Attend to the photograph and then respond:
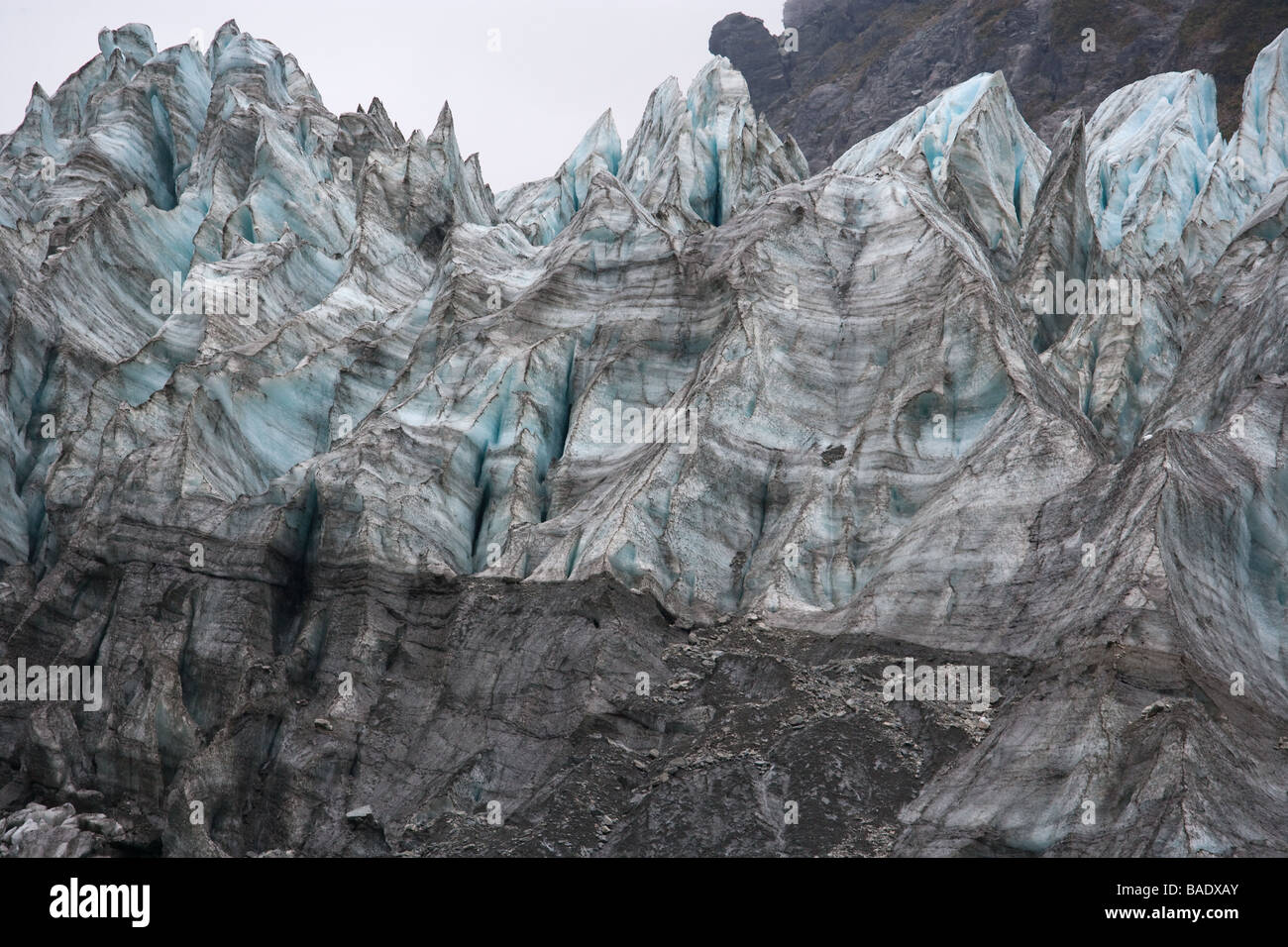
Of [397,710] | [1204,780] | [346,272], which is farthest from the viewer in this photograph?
[346,272]

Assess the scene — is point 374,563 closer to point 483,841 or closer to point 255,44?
point 483,841

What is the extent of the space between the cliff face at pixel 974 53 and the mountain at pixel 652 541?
52844 mm

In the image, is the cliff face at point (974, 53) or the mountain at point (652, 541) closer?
the mountain at point (652, 541)

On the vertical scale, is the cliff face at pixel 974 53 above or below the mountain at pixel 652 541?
above

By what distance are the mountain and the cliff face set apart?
173ft

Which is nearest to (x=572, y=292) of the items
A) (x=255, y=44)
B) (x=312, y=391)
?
(x=312, y=391)

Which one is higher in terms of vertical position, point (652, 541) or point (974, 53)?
point (974, 53)

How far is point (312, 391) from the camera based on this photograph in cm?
3509

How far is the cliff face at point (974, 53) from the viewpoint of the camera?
89.3 metres

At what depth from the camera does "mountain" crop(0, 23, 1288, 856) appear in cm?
2155

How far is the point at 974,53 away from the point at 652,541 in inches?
3199

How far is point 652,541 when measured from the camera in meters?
27.0

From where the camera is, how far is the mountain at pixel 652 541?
2155 centimetres

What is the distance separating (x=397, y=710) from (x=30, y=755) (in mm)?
7467
